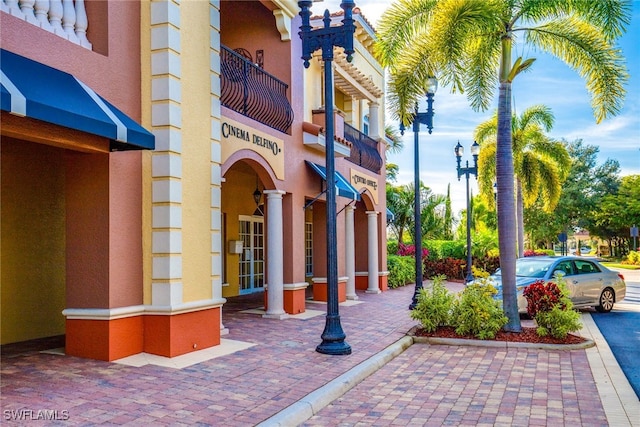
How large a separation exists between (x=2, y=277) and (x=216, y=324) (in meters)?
3.21

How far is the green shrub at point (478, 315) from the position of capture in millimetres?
9914

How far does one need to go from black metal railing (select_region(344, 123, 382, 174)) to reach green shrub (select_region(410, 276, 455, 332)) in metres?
6.44

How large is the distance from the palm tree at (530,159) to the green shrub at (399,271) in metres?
7.18

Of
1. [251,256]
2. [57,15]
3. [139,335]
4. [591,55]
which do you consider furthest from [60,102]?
[251,256]

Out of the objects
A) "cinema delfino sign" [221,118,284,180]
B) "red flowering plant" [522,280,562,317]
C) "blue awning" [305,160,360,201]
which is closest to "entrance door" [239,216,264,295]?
"blue awning" [305,160,360,201]

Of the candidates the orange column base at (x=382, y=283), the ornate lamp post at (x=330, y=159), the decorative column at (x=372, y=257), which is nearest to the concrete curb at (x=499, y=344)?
the ornate lamp post at (x=330, y=159)

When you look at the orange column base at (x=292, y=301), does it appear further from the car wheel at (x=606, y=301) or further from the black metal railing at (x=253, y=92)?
the car wheel at (x=606, y=301)

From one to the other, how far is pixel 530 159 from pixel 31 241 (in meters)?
24.4

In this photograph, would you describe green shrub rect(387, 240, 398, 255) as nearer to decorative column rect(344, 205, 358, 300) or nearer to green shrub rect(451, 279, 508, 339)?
decorative column rect(344, 205, 358, 300)

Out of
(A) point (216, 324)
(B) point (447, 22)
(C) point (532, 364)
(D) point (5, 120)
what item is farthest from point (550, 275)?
(D) point (5, 120)

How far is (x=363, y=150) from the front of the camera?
17.9m

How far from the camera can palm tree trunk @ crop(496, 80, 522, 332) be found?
1038 cm

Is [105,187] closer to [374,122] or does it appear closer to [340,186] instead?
[340,186]

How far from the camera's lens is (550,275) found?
13.4m
